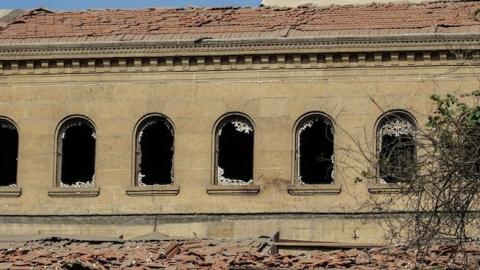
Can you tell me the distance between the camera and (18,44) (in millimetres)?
39688

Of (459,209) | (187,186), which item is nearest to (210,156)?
(187,186)

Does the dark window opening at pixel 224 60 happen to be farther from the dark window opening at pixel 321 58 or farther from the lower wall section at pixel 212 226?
the lower wall section at pixel 212 226

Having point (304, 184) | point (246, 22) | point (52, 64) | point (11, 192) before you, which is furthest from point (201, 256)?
point (52, 64)

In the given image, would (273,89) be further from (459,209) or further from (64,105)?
(459,209)

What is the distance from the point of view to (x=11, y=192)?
39.8 metres

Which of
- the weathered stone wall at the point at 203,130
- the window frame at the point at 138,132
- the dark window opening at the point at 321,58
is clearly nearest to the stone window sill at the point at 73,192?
the weathered stone wall at the point at 203,130

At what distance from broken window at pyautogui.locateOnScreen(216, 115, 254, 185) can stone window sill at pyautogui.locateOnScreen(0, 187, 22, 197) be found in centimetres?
471

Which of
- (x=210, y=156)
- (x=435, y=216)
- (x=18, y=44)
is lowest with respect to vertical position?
(x=435, y=216)

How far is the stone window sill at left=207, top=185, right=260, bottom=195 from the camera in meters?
38.8

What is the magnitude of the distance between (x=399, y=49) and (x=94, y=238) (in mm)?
8100

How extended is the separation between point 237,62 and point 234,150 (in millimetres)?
2044

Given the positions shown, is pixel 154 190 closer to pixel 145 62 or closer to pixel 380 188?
pixel 145 62

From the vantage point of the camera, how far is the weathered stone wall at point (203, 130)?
3831 cm

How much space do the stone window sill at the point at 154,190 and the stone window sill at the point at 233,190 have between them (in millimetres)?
818
